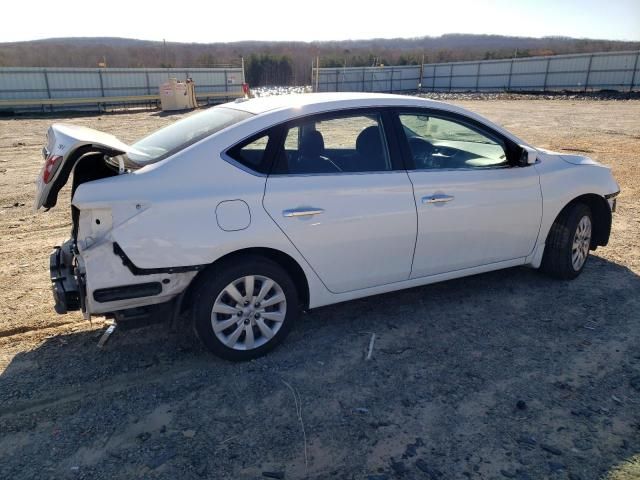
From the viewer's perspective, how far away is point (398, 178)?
3.64 meters

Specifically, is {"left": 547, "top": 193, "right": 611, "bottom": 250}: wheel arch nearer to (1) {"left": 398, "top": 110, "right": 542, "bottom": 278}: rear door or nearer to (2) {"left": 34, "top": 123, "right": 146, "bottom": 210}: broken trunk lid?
(1) {"left": 398, "top": 110, "right": 542, "bottom": 278}: rear door

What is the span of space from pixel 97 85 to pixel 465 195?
30328mm

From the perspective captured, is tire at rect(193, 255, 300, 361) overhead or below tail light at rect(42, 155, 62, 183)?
below

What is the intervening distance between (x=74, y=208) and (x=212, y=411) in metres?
1.51

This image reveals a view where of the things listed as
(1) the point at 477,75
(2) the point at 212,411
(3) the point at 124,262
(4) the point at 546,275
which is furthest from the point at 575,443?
(1) the point at 477,75

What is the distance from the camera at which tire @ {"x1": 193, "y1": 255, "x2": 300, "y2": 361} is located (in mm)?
3182

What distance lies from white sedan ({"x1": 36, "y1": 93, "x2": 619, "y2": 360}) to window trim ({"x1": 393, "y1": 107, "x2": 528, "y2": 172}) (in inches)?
0.5

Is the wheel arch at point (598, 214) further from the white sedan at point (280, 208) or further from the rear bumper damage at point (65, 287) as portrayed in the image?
the rear bumper damage at point (65, 287)

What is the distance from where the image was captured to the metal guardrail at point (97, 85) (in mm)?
26781

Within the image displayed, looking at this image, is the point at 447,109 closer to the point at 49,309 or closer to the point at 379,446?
the point at 379,446

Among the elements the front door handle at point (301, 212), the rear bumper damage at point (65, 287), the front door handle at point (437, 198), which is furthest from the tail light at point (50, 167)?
the front door handle at point (437, 198)

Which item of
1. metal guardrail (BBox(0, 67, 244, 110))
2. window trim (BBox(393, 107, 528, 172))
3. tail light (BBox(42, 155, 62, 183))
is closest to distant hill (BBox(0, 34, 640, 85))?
metal guardrail (BBox(0, 67, 244, 110))

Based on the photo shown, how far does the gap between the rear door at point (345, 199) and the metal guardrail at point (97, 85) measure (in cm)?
2766

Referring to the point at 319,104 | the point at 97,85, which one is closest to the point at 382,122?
the point at 319,104
